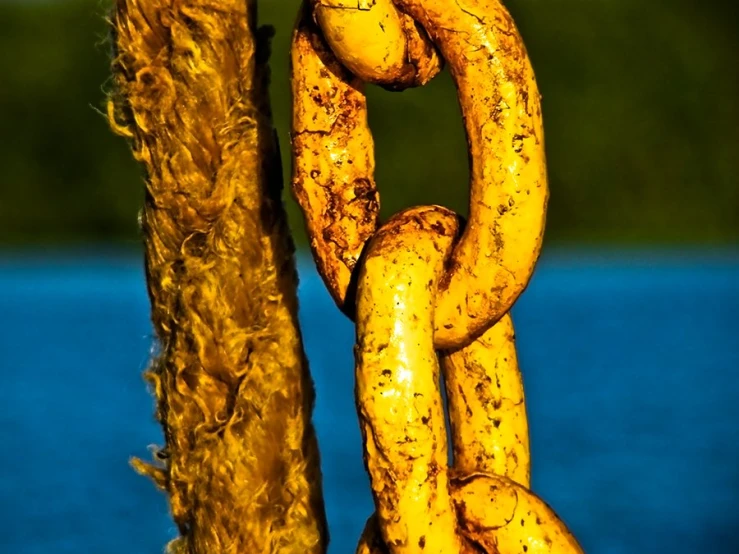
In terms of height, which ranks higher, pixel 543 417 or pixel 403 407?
pixel 403 407

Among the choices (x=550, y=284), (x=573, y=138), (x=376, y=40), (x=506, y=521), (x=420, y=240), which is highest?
(x=376, y=40)

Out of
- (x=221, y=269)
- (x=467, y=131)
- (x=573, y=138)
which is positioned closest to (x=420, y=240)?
(x=467, y=131)

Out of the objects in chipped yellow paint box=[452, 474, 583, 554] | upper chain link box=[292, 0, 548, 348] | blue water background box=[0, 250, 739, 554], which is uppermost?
upper chain link box=[292, 0, 548, 348]

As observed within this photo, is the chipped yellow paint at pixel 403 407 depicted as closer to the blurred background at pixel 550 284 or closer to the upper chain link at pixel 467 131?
the upper chain link at pixel 467 131

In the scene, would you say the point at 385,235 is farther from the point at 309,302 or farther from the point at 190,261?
the point at 309,302

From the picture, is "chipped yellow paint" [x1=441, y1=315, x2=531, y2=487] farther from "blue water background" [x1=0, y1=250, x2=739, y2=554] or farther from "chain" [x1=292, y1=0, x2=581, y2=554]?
"blue water background" [x1=0, y1=250, x2=739, y2=554]

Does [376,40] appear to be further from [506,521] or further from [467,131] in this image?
[506,521]

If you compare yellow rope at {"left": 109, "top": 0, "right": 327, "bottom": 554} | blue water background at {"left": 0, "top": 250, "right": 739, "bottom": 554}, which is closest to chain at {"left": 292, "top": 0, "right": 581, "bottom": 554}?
yellow rope at {"left": 109, "top": 0, "right": 327, "bottom": 554}

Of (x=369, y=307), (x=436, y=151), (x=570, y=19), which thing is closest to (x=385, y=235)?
(x=369, y=307)
